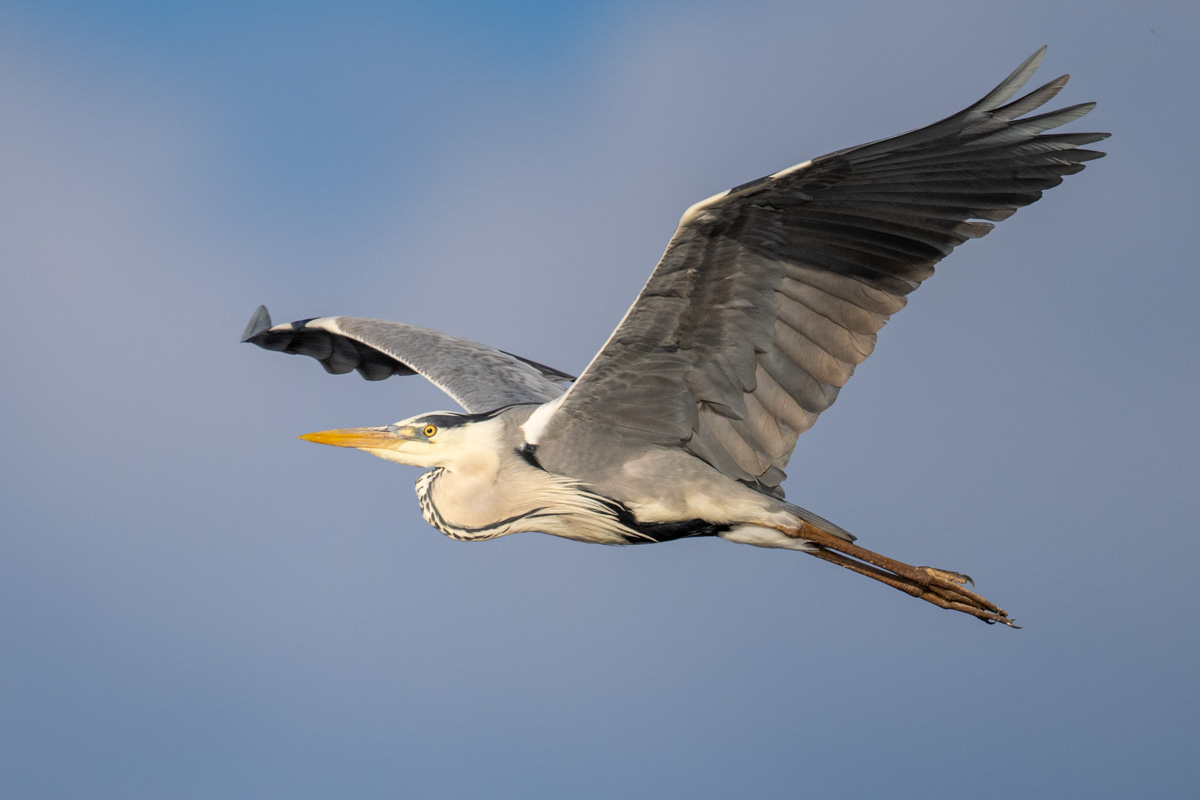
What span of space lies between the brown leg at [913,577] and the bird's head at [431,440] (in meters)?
1.63

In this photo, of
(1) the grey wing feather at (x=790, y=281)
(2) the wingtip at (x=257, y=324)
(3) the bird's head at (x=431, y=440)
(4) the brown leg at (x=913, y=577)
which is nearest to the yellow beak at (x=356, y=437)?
(3) the bird's head at (x=431, y=440)

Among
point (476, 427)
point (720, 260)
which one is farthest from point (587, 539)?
point (720, 260)

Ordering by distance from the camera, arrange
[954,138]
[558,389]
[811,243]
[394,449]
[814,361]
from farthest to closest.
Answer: [558,389], [394,449], [814,361], [811,243], [954,138]

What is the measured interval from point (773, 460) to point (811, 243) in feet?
4.01

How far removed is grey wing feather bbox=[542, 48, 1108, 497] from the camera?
5086 mm

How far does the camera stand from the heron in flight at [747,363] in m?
5.14

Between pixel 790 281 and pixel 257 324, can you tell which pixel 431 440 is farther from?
pixel 257 324

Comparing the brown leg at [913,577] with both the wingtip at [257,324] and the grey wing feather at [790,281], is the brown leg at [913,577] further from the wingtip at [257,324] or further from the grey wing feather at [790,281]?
the wingtip at [257,324]

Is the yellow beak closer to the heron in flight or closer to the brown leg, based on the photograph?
the heron in flight

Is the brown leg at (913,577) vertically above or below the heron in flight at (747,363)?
below

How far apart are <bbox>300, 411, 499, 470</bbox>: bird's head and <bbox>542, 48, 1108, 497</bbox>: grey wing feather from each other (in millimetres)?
390

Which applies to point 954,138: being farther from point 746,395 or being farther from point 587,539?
point 587,539

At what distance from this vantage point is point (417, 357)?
8031mm

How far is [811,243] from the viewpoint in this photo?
5461 millimetres
